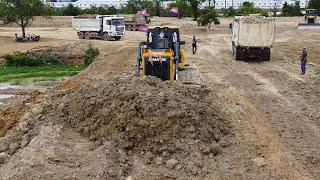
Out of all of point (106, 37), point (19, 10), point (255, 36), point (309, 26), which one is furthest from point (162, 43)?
point (309, 26)

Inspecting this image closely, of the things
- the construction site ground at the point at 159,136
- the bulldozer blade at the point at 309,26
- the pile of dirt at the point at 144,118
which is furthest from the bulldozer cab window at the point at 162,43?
the bulldozer blade at the point at 309,26

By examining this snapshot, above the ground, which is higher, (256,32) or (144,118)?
(256,32)

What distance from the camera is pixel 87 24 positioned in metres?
53.2

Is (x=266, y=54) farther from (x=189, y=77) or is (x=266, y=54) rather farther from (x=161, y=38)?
(x=161, y=38)

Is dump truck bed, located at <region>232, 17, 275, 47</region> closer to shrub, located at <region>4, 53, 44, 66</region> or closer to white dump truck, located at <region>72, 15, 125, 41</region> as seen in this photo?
shrub, located at <region>4, 53, 44, 66</region>

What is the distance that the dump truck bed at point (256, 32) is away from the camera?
106 feet

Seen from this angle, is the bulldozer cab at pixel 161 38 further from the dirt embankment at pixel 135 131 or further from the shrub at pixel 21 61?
the shrub at pixel 21 61

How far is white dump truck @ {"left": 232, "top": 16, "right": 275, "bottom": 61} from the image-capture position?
32.3 m

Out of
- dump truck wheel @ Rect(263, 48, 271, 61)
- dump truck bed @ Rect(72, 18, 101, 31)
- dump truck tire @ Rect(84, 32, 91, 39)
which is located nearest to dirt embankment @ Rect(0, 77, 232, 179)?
dump truck wheel @ Rect(263, 48, 271, 61)

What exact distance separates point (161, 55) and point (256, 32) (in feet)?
44.7

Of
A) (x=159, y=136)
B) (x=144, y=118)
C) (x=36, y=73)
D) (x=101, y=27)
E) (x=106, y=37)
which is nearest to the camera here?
(x=159, y=136)

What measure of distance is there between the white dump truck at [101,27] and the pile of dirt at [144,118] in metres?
35.6

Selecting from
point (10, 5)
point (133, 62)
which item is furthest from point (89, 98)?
point (10, 5)

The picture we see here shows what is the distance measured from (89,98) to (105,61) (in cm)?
1910
